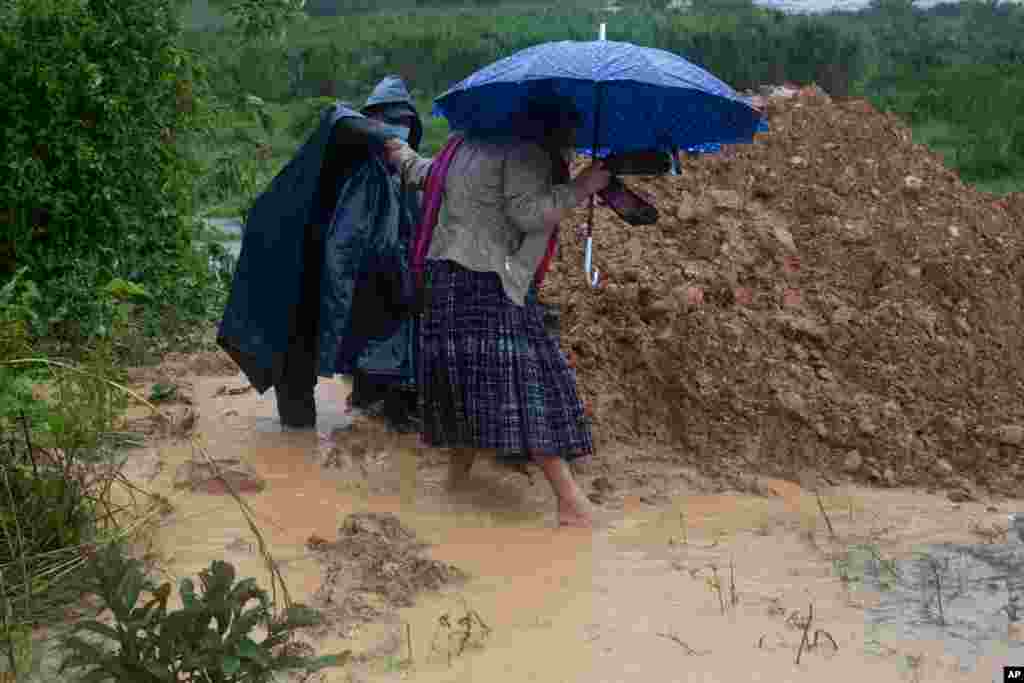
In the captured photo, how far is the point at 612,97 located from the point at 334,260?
1343mm

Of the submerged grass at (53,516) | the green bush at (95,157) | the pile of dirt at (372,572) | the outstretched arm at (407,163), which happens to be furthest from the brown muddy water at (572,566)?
the green bush at (95,157)

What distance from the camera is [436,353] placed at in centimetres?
483

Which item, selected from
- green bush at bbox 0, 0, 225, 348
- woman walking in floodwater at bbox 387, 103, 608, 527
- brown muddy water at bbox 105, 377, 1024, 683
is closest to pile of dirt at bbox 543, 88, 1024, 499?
brown muddy water at bbox 105, 377, 1024, 683

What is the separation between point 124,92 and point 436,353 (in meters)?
3.31

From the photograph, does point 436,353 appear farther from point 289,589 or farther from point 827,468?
point 827,468

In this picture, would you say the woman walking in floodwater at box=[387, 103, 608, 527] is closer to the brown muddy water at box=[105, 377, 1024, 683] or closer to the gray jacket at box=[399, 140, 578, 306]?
the gray jacket at box=[399, 140, 578, 306]

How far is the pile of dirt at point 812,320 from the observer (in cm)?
555

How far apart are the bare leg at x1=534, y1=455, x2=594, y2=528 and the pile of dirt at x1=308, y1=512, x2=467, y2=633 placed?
1.73 ft

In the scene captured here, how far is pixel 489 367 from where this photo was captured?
476 cm

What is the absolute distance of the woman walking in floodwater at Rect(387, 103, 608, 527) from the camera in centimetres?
462

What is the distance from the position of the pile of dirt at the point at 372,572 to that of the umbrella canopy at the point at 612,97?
144 centimetres

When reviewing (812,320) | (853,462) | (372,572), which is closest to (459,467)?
(372,572)

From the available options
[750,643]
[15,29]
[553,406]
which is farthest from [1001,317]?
[15,29]

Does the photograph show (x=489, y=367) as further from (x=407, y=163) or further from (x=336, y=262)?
(x=336, y=262)
